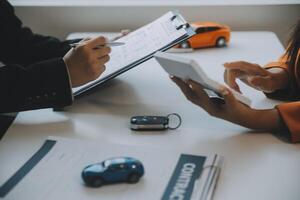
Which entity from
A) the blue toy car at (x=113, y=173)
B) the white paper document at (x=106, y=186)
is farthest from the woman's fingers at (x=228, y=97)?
the blue toy car at (x=113, y=173)

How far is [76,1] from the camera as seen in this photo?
1.53 m

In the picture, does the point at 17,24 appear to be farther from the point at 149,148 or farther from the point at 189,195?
the point at 189,195

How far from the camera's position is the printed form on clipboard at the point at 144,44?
0.97 metres

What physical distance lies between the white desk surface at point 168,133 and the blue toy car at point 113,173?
13cm

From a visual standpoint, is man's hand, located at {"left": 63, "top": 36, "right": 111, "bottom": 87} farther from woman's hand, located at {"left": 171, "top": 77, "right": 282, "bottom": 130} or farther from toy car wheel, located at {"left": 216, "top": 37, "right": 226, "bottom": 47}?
toy car wheel, located at {"left": 216, "top": 37, "right": 226, "bottom": 47}

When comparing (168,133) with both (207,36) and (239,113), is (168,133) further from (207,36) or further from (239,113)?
(207,36)

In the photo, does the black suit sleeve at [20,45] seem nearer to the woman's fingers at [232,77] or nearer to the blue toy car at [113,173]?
the woman's fingers at [232,77]

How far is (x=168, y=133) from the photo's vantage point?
88 centimetres

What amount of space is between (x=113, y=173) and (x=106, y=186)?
3 cm

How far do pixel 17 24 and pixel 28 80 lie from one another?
1.21ft

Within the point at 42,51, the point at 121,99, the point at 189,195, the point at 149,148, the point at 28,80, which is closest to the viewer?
the point at 189,195

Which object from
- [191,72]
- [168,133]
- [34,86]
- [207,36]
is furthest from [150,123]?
[207,36]

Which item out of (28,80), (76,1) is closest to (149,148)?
(28,80)

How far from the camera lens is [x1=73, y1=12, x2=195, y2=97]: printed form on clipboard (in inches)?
38.3
